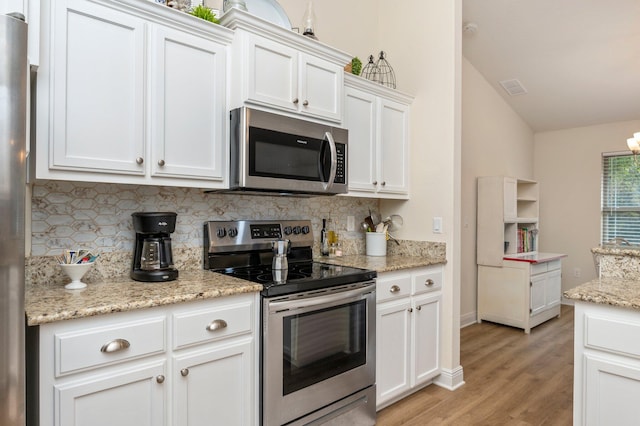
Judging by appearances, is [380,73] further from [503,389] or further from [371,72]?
[503,389]

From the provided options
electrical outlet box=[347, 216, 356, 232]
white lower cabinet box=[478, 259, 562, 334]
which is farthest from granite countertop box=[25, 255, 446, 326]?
white lower cabinet box=[478, 259, 562, 334]

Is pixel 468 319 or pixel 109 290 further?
pixel 468 319

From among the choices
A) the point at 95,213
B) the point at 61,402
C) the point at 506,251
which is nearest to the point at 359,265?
the point at 95,213

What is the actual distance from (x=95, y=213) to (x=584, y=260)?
585cm

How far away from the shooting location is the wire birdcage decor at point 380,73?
3244 mm

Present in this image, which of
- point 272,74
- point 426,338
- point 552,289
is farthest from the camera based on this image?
point 552,289

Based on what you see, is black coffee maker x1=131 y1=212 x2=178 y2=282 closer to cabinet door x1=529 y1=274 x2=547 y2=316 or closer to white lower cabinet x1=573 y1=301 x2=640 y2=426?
white lower cabinet x1=573 y1=301 x2=640 y2=426

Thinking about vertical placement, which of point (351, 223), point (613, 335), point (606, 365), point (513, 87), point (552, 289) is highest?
point (513, 87)

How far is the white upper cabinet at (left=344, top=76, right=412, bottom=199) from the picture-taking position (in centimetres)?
276

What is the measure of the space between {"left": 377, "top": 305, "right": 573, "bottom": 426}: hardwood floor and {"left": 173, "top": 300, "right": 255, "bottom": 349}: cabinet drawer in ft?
3.96

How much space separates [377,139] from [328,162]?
0.68 metres

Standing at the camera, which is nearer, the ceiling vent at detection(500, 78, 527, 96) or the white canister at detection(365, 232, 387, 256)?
the white canister at detection(365, 232, 387, 256)

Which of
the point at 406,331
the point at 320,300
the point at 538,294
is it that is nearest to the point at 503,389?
the point at 406,331

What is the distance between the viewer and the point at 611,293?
1752 millimetres
